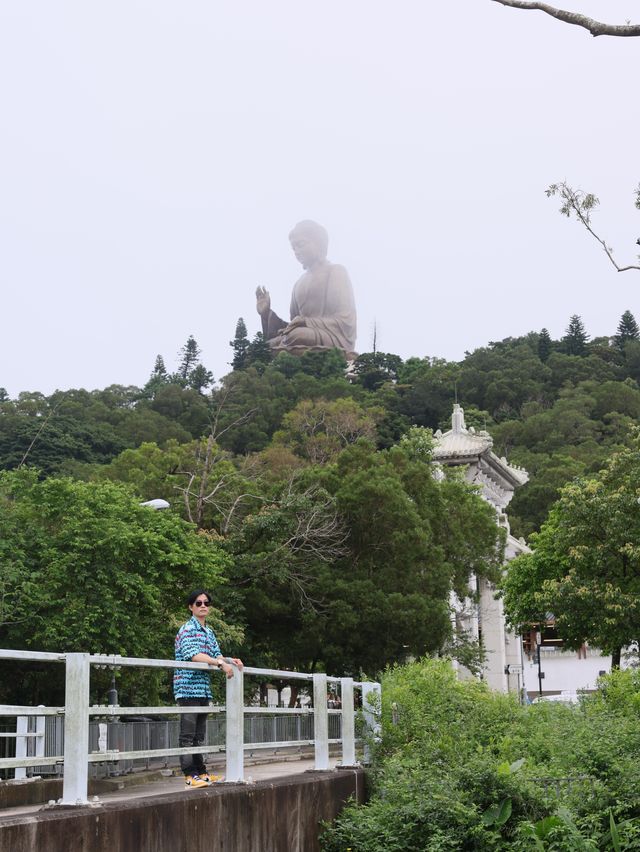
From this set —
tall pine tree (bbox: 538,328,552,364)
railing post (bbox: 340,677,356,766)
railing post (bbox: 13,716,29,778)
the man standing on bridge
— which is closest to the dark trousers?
the man standing on bridge

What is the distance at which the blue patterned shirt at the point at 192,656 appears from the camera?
8.77 m

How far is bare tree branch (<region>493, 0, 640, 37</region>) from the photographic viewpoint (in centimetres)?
1124

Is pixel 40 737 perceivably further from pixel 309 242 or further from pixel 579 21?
pixel 309 242

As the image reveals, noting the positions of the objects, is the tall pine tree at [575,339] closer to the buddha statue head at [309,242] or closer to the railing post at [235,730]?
the buddha statue head at [309,242]

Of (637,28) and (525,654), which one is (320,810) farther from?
(525,654)

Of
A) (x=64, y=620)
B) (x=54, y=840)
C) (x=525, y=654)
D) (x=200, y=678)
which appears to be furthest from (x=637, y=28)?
(x=525, y=654)

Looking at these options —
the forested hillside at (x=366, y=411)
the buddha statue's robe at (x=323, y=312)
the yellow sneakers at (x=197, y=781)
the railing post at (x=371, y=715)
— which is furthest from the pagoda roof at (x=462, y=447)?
the buddha statue's robe at (x=323, y=312)

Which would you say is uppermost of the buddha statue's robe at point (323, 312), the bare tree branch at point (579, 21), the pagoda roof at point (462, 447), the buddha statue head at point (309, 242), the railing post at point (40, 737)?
the buddha statue head at point (309, 242)

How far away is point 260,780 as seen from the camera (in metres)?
9.45

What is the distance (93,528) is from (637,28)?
16592 mm

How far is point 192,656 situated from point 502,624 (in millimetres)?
62052

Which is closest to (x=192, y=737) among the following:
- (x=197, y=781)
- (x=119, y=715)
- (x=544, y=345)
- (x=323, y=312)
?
(x=197, y=781)

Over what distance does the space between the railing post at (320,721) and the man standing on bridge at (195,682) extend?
7.08 ft

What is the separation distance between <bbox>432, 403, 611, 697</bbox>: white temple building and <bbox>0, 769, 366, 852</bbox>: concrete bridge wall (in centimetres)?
5427
